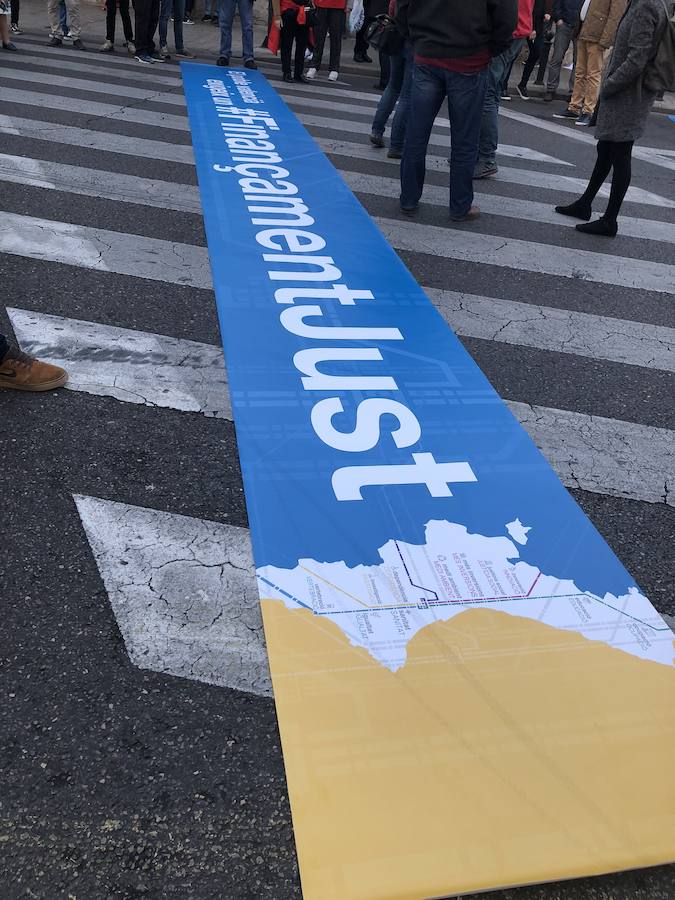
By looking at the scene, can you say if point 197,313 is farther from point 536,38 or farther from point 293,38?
point 536,38

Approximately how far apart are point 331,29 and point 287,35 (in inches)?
43.8

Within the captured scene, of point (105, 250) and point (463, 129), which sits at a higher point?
point (463, 129)

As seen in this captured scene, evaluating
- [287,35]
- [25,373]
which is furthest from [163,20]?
[25,373]

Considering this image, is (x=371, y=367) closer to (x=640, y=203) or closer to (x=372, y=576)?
(x=372, y=576)

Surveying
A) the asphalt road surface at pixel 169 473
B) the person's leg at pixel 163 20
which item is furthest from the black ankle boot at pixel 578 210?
the person's leg at pixel 163 20

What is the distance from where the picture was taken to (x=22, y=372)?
11.6 ft

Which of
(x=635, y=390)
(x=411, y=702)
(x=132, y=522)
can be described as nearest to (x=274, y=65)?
(x=635, y=390)

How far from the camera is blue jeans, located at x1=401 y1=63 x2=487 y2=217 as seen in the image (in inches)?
228

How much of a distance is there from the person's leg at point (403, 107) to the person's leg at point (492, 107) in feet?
2.14

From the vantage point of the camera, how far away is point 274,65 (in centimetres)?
1306

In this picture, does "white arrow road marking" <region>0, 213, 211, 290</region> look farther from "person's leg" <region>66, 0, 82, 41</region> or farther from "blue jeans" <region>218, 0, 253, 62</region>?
"person's leg" <region>66, 0, 82, 41</region>

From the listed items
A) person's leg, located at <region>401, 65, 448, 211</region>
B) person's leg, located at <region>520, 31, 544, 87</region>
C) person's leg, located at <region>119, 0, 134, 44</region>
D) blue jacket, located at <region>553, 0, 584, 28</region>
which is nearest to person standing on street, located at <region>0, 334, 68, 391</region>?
person's leg, located at <region>401, 65, 448, 211</region>

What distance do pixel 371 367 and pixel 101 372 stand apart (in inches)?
49.2

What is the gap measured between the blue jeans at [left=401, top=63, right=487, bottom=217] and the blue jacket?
694 cm
